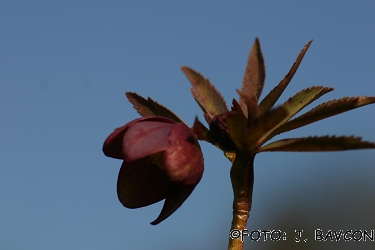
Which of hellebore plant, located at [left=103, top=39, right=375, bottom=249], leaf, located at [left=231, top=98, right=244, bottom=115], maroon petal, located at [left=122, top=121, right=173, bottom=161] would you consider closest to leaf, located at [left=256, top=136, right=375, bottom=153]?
hellebore plant, located at [left=103, top=39, right=375, bottom=249]

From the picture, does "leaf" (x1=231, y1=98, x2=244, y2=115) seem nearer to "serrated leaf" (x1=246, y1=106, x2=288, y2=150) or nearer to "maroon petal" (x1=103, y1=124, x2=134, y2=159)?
"serrated leaf" (x1=246, y1=106, x2=288, y2=150)

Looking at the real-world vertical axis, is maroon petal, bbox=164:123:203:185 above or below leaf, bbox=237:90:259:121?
below

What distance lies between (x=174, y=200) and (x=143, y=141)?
7.9 inches

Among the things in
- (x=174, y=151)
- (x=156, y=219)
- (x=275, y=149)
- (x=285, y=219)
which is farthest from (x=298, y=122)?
(x=285, y=219)

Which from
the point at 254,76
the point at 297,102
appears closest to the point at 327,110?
the point at 297,102

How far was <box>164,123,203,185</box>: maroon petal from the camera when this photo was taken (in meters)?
1.50

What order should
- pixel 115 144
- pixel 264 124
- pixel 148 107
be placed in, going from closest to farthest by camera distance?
pixel 264 124, pixel 115 144, pixel 148 107

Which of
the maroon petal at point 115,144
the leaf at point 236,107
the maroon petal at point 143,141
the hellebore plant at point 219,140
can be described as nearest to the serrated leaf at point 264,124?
the hellebore plant at point 219,140

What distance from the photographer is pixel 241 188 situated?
4.88 ft

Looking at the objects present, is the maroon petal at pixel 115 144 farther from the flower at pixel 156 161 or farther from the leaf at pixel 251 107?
the leaf at pixel 251 107

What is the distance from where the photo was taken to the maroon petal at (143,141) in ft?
4.98

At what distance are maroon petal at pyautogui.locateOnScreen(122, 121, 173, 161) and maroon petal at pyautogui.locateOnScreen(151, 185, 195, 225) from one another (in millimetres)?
135

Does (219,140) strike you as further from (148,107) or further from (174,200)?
(148,107)

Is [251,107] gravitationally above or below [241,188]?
above
